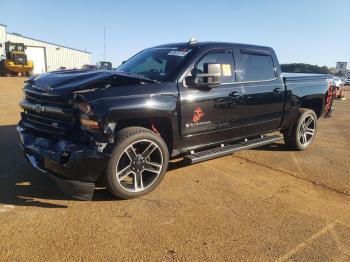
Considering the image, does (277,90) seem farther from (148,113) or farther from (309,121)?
(148,113)

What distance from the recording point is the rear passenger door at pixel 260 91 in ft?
18.7

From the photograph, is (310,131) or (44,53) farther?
(44,53)

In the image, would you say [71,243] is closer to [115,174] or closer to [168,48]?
[115,174]

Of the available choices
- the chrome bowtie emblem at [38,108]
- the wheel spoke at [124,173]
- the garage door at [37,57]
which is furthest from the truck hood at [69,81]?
the garage door at [37,57]

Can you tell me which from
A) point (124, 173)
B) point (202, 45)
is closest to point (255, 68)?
point (202, 45)

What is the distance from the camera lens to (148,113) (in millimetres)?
4379

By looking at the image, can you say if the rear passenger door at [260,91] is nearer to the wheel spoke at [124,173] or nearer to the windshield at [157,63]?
the windshield at [157,63]

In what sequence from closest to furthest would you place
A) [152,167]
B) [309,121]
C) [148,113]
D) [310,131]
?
1. [148,113]
2. [152,167]
3. [309,121]
4. [310,131]

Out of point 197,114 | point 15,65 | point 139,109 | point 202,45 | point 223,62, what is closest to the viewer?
point 139,109

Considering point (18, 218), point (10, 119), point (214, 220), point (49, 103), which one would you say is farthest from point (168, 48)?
point (10, 119)

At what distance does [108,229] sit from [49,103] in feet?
5.50

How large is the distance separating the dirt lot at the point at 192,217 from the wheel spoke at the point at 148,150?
20.2 inches

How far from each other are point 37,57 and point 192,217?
50.9 m

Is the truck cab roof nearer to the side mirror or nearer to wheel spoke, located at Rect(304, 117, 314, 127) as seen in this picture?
the side mirror
